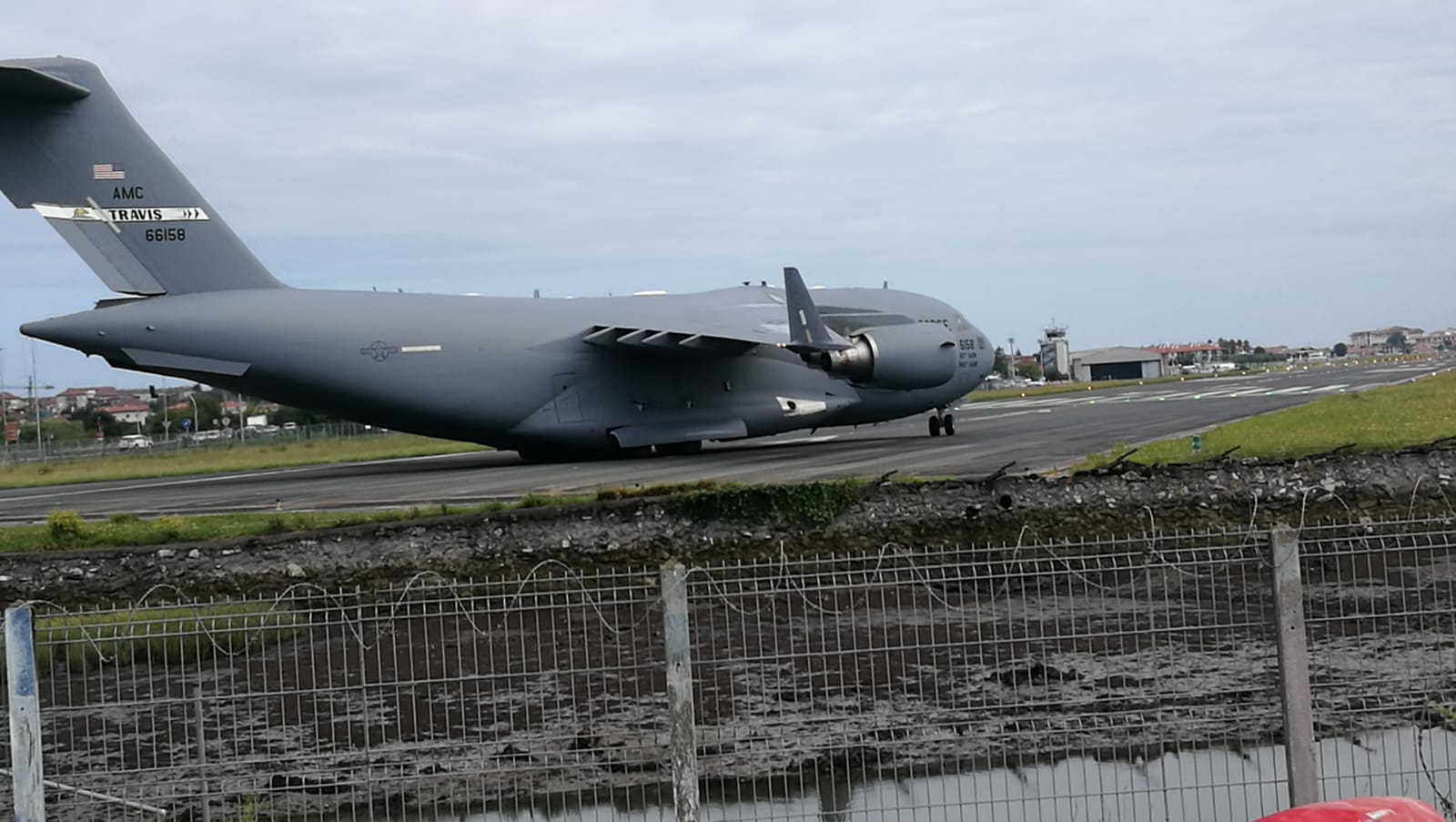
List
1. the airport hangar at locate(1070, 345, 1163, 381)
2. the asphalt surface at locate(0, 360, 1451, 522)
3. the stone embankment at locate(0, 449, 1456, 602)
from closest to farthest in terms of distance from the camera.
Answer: the stone embankment at locate(0, 449, 1456, 602)
the asphalt surface at locate(0, 360, 1451, 522)
the airport hangar at locate(1070, 345, 1163, 381)

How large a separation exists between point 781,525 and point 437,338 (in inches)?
450

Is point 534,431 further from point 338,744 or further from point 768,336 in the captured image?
point 338,744

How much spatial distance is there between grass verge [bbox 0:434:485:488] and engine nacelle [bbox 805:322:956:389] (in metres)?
11.7

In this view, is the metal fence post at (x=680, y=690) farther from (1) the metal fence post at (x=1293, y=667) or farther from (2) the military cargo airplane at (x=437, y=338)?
(2) the military cargo airplane at (x=437, y=338)

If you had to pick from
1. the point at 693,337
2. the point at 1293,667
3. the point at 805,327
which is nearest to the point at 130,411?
the point at 693,337

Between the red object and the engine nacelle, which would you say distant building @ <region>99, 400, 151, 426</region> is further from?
the red object

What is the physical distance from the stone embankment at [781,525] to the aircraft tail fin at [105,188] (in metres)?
9.69

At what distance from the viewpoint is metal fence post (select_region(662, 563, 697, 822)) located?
6.61 meters

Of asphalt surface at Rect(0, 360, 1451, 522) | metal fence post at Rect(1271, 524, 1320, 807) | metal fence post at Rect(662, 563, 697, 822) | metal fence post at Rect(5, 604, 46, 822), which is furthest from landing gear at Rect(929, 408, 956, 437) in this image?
metal fence post at Rect(5, 604, 46, 822)

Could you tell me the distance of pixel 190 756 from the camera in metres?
9.80

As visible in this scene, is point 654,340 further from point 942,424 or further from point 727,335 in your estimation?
point 942,424

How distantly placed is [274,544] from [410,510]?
77.5 inches

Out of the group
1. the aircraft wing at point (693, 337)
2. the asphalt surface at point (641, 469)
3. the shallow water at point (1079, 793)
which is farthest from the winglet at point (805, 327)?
Answer: the shallow water at point (1079, 793)

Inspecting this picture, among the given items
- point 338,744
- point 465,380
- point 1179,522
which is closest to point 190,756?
point 338,744
